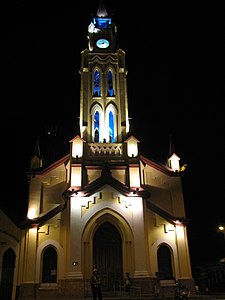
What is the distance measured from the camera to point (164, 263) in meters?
24.7

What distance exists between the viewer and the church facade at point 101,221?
901 inches

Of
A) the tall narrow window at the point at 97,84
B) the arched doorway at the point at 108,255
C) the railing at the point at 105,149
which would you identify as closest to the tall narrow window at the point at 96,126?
the railing at the point at 105,149

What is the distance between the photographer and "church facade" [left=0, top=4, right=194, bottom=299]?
2289 cm

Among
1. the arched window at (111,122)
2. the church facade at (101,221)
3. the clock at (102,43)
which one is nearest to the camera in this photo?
→ the church facade at (101,221)

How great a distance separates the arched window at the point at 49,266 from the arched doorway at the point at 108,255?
2968 millimetres

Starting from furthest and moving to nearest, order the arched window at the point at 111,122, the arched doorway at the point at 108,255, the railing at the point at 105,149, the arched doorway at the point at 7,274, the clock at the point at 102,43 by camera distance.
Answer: the clock at the point at 102,43 → the arched window at the point at 111,122 → the railing at the point at 105,149 → the arched doorway at the point at 7,274 → the arched doorway at the point at 108,255

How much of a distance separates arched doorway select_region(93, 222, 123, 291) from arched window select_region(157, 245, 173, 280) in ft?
10.1

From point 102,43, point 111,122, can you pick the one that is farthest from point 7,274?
point 102,43

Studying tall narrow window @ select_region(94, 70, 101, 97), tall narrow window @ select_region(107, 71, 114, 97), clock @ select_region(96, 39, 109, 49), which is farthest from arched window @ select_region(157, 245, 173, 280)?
clock @ select_region(96, 39, 109, 49)

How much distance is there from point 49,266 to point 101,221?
4.89 meters

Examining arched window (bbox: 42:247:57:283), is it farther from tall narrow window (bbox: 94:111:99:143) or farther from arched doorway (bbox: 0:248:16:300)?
tall narrow window (bbox: 94:111:99:143)

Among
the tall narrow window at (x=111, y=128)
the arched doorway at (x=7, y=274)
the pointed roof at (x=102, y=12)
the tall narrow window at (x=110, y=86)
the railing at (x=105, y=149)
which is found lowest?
the arched doorway at (x=7, y=274)

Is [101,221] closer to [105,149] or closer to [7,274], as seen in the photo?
[105,149]

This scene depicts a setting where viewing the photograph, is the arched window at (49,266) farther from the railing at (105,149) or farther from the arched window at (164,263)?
the railing at (105,149)
